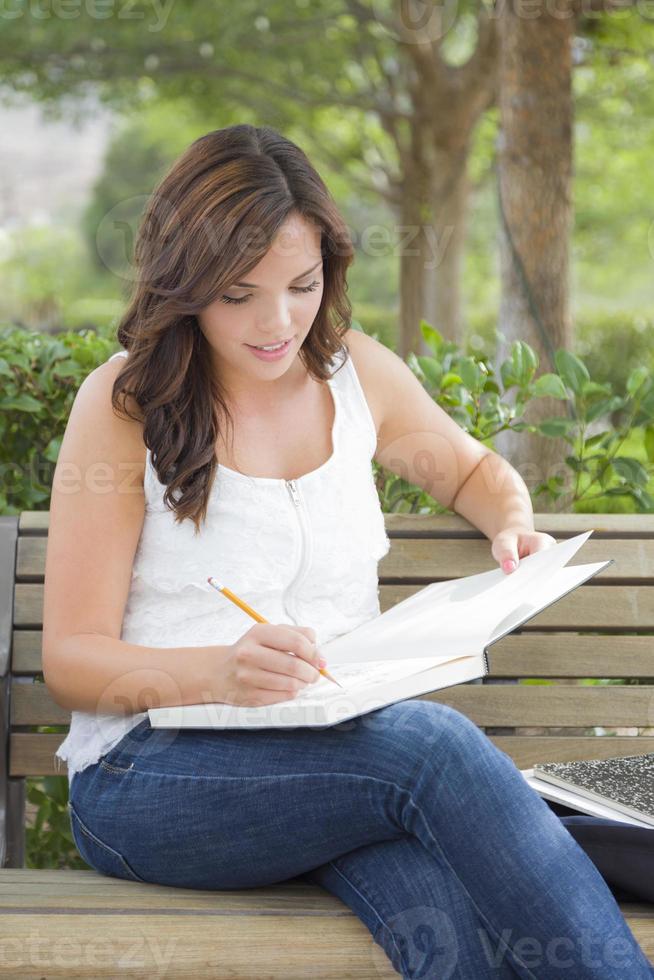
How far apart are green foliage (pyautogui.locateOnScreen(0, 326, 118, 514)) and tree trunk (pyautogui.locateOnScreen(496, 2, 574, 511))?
245cm

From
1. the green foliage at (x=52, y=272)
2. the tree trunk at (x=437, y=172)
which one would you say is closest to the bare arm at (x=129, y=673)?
the tree trunk at (x=437, y=172)

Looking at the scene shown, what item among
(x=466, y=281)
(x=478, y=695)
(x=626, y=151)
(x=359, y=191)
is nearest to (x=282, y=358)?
(x=478, y=695)

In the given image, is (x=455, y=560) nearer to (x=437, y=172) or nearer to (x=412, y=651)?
(x=412, y=651)

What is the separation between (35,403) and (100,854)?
129cm

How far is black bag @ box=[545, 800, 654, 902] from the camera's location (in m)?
1.77

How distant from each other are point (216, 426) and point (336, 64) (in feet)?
32.3

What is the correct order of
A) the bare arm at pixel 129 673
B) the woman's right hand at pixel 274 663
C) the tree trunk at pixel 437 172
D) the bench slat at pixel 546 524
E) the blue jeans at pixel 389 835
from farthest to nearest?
1. the tree trunk at pixel 437 172
2. the bench slat at pixel 546 524
3. the bare arm at pixel 129 673
4. the woman's right hand at pixel 274 663
5. the blue jeans at pixel 389 835

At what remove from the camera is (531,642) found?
251 centimetres

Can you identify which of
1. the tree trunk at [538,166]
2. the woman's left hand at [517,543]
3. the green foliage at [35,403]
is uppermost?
the tree trunk at [538,166]

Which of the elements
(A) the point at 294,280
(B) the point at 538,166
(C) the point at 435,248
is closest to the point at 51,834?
(A) the point at 294,280

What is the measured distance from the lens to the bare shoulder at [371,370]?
243 cm

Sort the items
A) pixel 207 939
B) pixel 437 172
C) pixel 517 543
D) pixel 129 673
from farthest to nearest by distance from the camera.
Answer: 1. pixel 437 172
2. pixel 517 543
3. pixel 129 673
4. pixel 207 939

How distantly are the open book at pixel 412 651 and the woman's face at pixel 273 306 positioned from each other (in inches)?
19.8

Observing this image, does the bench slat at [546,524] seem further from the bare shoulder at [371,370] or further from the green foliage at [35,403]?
the green foliage at [35,403]
